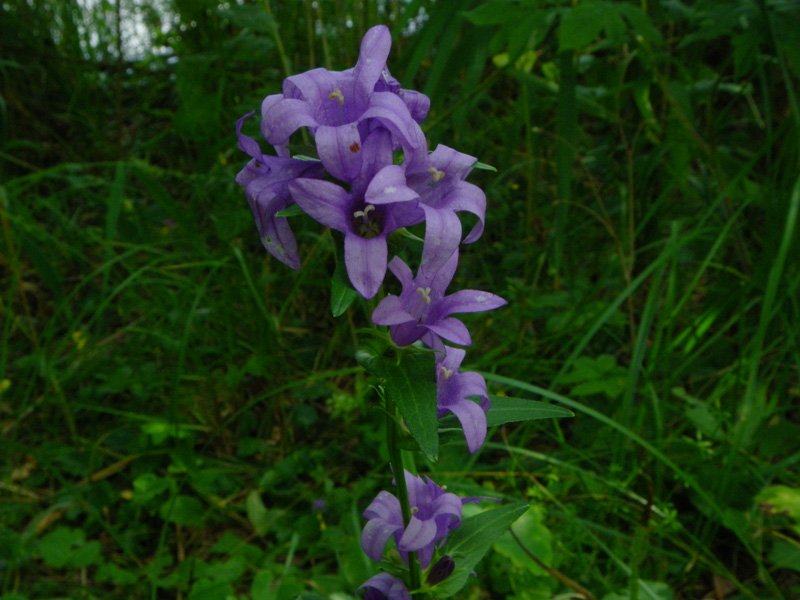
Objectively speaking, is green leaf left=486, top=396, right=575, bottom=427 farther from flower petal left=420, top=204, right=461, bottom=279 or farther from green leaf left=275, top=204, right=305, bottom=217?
green leaf left=275, top=204, right=305, bottom=217

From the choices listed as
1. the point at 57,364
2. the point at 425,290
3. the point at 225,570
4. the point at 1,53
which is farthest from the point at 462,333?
the point at 1,53

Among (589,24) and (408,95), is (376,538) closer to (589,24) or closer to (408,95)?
(408,95)

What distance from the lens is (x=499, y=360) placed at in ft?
7.28

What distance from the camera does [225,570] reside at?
5.94 feet

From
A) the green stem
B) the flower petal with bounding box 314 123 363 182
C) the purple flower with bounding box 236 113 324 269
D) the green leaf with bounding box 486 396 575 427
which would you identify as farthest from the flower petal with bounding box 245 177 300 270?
the green leaf with bounding box 486 396 575 427

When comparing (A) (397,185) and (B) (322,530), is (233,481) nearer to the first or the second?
(B) (322,530)

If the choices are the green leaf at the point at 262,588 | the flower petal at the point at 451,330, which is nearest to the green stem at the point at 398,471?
the flower petal at the point at 451,330

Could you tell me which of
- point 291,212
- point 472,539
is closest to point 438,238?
point 291,212

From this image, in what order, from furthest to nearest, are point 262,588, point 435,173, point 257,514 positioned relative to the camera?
point 257,514, point 262,588, point 435,173

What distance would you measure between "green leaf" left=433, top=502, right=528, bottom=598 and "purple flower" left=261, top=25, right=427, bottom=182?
54cm

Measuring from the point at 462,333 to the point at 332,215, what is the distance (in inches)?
8.3

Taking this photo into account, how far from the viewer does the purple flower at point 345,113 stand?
726mm

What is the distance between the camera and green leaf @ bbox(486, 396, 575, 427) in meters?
0.88

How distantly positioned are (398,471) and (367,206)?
0.37 m
